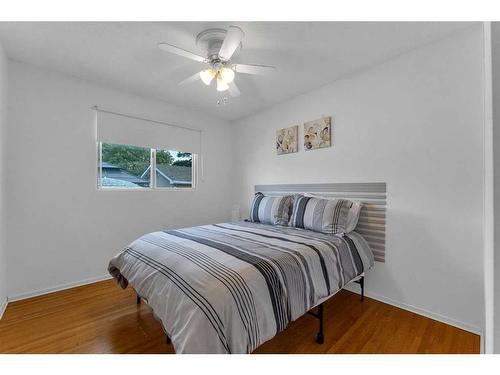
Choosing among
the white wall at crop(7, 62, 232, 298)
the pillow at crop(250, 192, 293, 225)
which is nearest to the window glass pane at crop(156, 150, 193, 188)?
the white wall at crop(7, 62, 232, 298)

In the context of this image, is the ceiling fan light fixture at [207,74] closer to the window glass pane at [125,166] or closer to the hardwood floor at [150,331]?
the window glass pane at [125,166]

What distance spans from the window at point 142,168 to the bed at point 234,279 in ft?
4.27

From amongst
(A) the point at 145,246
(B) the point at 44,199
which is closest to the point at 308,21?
(A) the point at 145,246

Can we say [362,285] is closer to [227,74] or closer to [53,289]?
[227,74]

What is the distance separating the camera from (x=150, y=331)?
171cm

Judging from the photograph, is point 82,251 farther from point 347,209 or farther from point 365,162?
point 365,162

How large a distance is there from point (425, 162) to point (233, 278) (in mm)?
1905

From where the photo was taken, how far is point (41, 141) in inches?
90.9

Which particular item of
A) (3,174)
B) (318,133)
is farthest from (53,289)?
(318,133)

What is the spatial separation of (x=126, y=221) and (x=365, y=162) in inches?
115

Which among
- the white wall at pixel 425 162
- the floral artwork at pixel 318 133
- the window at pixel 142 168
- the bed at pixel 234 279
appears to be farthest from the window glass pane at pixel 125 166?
the white wall at pixel 425 162

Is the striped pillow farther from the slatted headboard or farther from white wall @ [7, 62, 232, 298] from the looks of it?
white wall @ [7, 62, 232, 298]

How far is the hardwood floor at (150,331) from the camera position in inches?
60.0

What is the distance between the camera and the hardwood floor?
5.00 ft
